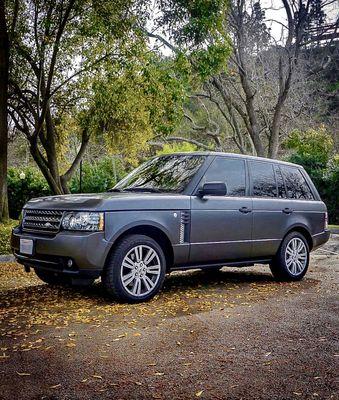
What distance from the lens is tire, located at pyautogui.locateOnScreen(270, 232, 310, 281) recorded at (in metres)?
6.75

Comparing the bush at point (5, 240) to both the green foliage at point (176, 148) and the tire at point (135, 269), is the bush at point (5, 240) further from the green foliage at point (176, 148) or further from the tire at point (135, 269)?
the green foliage at point (176, 148)

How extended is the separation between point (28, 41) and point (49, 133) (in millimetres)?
2604

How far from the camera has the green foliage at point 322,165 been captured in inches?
724

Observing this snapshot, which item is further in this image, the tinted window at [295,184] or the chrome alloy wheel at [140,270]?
the tinted window at [295,184]

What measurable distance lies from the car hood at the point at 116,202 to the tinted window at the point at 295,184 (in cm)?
216

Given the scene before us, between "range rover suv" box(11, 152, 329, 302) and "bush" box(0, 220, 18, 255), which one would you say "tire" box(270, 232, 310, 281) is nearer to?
"range rover suv" box(11, 152, 329, 302)

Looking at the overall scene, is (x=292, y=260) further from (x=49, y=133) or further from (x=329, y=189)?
(x=329, y=189)

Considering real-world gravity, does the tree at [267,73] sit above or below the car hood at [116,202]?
above

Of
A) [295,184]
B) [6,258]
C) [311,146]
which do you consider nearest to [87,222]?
[295,184]

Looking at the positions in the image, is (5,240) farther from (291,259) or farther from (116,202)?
(291,259)

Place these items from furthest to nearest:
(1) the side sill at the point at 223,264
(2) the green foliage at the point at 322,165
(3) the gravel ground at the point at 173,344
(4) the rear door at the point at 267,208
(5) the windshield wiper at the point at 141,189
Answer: (2) the green foliage at the point at 322,165 → (4) the rear door at the point at 267,208 → (5) the windshield wiper at the point at 141,189 → (1) the side sill at the point at 223,264 → (3) the gravel ground at the point at 173,344

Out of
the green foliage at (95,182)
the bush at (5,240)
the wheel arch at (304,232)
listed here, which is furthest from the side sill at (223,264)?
A: the green foliage at (95,182)

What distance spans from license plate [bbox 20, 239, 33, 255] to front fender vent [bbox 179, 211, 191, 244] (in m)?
1.68

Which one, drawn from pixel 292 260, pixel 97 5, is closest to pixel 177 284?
pixel 292 260
